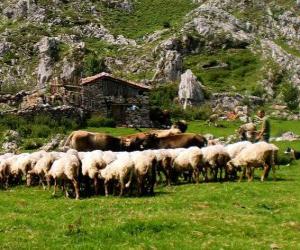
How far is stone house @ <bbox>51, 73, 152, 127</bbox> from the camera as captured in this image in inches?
3452

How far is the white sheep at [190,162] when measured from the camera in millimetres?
29688

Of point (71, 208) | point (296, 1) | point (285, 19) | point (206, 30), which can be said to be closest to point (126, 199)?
point (71, 208)

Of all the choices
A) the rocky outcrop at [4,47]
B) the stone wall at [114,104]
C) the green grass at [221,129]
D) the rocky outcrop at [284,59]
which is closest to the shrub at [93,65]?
the rocky outcrop at [4,47]

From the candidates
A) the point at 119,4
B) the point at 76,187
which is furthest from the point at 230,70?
the point at 76,187

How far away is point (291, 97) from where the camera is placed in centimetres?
12594

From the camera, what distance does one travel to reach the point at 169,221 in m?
18.4

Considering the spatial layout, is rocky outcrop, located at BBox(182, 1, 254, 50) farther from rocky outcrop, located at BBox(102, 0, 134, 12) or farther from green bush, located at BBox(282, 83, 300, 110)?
green bush, located at BBox(282, 83, 300, 110)

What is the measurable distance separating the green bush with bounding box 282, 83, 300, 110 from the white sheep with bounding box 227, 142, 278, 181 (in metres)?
96.0

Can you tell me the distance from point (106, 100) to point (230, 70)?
76.2 meters

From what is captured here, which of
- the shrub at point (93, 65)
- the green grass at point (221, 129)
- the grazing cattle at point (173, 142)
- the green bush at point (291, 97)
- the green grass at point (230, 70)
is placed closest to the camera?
the grazing cattle at point (173, 142)

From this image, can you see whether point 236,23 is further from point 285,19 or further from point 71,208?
point 71,208

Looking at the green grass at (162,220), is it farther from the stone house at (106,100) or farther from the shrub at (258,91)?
the shrub at (258,91)

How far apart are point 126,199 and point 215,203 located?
409 centimetres

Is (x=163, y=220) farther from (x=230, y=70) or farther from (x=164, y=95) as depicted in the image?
(x=230, y=70)
